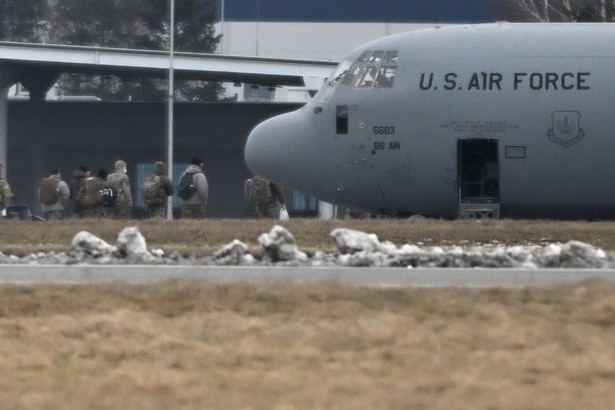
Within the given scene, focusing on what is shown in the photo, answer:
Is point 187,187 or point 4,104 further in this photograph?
point 4,104

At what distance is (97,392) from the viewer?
8359 mm

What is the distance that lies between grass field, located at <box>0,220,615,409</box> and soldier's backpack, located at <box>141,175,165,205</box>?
12.1 m

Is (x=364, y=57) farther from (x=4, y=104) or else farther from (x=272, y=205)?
(x=4, y=104)

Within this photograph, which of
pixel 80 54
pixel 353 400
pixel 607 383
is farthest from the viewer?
pixel 80 54

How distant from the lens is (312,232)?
765 inches

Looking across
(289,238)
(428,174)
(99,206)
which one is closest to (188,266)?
(289,238)

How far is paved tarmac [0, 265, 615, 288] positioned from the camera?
41.9 feet

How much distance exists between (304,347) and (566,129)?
12983 mm

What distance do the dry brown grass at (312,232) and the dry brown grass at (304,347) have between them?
21.6 ft

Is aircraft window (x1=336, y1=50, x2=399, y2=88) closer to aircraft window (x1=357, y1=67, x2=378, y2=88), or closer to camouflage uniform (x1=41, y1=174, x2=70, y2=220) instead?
aircraft window (x1=357, y1=67, x2=378, y2=88)

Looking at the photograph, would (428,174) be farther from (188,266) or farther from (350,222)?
(188,266)

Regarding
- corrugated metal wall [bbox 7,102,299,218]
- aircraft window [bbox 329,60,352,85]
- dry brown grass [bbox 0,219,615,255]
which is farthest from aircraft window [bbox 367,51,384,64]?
corrugated metal wall [bbox 7,102,299,218]

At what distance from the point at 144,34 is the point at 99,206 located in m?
36.2

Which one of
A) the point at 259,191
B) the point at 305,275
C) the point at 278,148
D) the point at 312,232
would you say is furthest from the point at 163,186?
the point at 305,275
